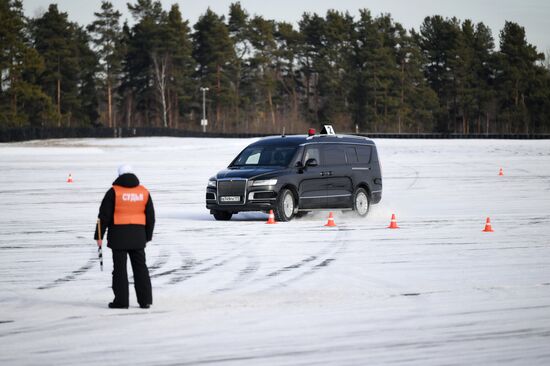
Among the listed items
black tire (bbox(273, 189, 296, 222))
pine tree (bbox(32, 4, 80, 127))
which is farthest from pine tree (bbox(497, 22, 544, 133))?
black tire (bbox(273, 189, 296, 222))

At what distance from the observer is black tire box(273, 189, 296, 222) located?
22.2 metres

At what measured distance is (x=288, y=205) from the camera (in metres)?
22.6

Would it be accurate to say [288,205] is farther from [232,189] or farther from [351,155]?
[351,155]

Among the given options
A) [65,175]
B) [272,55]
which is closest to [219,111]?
[272,55]

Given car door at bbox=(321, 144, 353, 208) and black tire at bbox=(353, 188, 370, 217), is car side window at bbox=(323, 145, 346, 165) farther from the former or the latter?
black tire at bbox=(353, 188, 370, 217)

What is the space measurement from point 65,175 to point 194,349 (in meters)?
36.6

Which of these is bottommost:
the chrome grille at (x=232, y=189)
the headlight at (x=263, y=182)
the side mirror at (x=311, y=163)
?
the chrome grille at (x=232, y=189)

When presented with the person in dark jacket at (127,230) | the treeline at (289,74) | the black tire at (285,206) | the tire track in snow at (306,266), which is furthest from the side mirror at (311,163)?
the treeline at (289,74)

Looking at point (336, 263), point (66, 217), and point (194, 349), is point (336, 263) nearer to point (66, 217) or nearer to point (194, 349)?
point (194, 349)

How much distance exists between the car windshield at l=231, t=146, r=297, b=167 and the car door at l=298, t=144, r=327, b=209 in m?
0.37

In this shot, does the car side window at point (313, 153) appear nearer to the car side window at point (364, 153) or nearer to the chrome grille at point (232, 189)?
the car side window at point (364, 153)

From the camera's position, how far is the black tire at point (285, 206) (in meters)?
22.2

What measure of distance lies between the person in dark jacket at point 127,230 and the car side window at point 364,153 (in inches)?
551

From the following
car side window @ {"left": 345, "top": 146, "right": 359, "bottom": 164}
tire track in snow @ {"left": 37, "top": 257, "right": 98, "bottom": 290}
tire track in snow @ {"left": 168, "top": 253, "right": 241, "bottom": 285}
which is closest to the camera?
tire track in snow @ {"left": 37, "top": 257, "right": 98, "bottom": 290}
